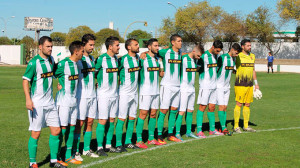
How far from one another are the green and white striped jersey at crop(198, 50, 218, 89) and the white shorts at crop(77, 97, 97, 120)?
310 cm

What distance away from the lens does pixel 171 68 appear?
820 centimetres

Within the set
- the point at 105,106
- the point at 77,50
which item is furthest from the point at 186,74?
the point at 77,50

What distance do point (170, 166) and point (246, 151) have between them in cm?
191

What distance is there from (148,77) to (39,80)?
2.48m

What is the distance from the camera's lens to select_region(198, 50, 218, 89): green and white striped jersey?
29.6ft

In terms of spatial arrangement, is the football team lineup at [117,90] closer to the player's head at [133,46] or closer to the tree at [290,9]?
the player's head at [133,46]

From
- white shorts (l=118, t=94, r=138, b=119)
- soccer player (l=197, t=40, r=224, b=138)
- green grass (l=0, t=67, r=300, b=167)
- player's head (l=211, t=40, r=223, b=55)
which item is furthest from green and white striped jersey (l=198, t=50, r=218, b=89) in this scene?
white shorts (l=118, t=94, r=138, b=119)

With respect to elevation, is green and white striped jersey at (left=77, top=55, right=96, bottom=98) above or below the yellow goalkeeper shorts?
above

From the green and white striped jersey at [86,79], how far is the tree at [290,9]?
174ft

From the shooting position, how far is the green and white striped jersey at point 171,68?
8203 mm

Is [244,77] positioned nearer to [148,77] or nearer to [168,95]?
[168,95]

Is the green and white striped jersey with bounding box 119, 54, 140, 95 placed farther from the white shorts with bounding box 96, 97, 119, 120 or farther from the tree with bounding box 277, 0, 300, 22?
the tree with bounding box 277, 0, 300, 22

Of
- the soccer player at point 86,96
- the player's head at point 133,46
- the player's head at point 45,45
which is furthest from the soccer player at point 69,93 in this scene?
the player's head at point 133,46

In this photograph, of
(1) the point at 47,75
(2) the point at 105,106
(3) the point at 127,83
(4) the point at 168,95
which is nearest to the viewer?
(1) the point at 47,75
